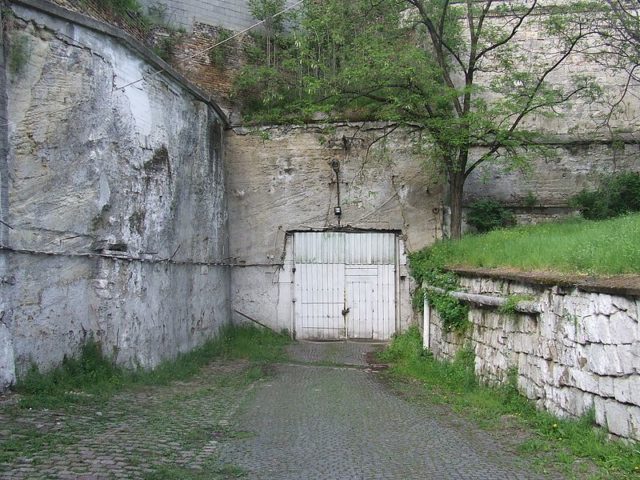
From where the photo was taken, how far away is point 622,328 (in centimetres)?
490

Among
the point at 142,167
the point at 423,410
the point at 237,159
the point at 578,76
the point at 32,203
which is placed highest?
the point at 578,76

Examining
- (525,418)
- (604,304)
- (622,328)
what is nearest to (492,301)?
(525,418)

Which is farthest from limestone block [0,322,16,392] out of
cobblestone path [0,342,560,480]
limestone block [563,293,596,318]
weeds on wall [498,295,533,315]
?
limestone block [563,293,596,318]

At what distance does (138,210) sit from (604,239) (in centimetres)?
640

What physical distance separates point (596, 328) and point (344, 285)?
28.5 ft

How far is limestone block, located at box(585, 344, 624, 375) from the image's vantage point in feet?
16.3

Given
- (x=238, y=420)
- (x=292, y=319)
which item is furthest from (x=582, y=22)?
(x=238, y=420)

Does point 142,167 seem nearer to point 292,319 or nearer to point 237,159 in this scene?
point 237,159

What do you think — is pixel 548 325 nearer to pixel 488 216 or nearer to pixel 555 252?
pixel 555 252

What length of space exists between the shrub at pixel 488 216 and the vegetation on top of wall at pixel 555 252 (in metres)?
1.49

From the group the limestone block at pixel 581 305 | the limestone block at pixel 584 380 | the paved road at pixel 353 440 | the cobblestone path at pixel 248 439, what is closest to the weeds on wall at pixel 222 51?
the paved road at pixel 353 440

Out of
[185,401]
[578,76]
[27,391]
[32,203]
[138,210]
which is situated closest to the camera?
[27,391]

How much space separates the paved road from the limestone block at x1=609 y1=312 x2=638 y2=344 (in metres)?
1.35

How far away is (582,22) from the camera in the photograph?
468 inches
